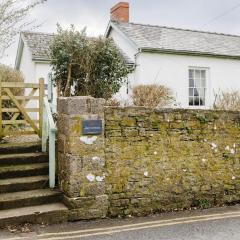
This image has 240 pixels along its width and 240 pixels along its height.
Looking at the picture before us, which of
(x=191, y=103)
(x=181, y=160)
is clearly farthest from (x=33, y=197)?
(x=191, y=103)

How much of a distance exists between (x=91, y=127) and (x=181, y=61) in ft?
41.1

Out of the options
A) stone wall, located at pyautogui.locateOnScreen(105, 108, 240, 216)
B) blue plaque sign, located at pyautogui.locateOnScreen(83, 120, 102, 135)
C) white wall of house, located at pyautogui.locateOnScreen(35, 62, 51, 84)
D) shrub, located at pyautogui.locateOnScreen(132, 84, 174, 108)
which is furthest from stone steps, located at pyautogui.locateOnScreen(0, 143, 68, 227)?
white wall of house, located at pyautogui.locateOnScreen(35, 62, 51, 84)

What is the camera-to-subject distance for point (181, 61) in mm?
19172

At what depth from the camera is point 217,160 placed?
8.60 meters

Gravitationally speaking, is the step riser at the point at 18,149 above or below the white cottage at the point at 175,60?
below

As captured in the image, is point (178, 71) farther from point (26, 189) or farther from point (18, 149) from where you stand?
point (26, 189)

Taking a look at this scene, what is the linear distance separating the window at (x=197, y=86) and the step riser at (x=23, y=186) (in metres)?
12.6

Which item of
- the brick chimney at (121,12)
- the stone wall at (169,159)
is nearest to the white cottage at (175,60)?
the brick chimney at (121,12)

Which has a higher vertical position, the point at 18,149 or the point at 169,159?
the point at 18,149

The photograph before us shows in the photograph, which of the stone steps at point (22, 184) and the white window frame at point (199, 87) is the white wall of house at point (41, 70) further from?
the stone steps at point (22, 184)

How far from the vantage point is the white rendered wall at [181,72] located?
60.5ft

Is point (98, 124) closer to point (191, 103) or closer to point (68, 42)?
point (68, 42)

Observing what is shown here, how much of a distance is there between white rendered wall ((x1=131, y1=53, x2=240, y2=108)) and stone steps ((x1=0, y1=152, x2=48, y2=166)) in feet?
33.4

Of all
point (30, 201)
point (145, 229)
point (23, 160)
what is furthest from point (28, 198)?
point (145, 229)
